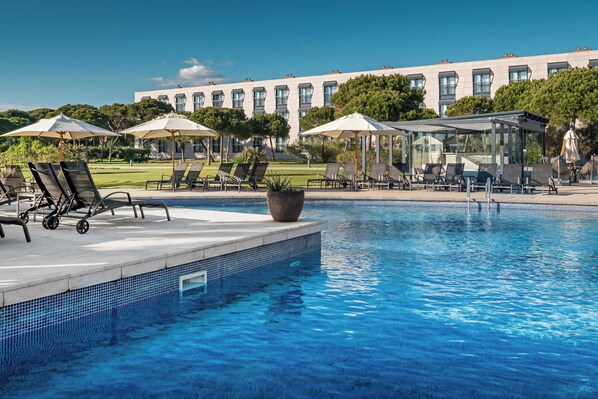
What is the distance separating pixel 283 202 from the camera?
845cm

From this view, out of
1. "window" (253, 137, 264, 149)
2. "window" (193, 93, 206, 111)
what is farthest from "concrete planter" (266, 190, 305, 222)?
"window" (193, 93, 206, 111)

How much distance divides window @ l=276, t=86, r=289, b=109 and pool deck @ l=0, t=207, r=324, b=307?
2366 inches

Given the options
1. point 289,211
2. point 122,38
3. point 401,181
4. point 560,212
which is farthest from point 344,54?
point 289,211

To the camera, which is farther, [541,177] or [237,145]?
[237,145]

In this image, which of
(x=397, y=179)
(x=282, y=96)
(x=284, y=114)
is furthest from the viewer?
(x=282, y=96)

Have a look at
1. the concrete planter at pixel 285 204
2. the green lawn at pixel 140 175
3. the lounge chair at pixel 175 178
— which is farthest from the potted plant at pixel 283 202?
the green lawn at pixel 140 175

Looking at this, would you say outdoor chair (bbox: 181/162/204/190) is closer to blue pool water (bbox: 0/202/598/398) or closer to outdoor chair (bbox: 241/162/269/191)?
outdoor chair (bbox: 241/162/269/191)

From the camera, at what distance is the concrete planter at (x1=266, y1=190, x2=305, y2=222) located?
8414mm

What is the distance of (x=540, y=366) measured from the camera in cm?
413

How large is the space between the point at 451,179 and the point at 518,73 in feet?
127

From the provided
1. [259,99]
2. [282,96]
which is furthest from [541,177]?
[259,99]

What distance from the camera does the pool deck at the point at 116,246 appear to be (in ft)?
15.6

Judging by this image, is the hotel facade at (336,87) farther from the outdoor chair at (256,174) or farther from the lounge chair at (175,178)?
the lounge chair at (175,178)

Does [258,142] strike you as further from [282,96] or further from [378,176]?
[378,176]
